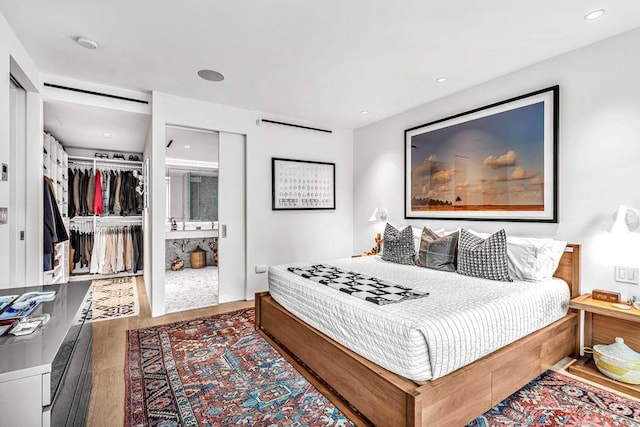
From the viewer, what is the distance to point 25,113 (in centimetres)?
310

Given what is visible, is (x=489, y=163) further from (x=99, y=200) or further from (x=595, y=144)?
(x=99, y=200)

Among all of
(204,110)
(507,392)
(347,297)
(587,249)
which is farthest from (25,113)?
(587,249)

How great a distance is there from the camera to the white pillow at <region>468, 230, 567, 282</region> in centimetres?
263

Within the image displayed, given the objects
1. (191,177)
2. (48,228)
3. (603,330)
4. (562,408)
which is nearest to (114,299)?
(48,228)

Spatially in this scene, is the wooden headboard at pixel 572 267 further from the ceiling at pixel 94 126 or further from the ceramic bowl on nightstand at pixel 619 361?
the ceiling at pixel 94 126

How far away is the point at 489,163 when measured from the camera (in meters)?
3.29

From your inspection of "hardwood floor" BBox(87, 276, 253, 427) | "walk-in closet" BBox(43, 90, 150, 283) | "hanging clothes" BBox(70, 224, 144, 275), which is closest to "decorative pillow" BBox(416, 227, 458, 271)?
"hardwood floor" BBox(87, 276, 253, 427)

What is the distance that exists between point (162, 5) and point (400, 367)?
8.74 ft

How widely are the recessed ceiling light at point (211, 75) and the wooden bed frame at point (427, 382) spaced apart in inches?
94.3

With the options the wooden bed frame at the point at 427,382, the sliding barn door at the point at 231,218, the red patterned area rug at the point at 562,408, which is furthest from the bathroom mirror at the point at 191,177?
the red patterned area rug at the point at 562,408

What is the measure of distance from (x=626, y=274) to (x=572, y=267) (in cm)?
33

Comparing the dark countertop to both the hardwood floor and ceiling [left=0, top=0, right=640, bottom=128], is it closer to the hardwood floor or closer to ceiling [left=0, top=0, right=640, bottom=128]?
the hardwood floor

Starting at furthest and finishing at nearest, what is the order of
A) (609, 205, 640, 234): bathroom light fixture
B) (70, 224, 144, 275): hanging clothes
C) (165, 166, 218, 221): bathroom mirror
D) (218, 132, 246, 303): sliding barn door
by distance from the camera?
(70, 224, 144, 275): hanging clothes < (165, 166, 218, 221): bathroom mirror < (218, 132, 246, 303): sliding barn door < (609, 205, 640, 234): bathroom light fixture

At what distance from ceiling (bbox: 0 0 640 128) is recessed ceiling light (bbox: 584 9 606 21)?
35 mm
